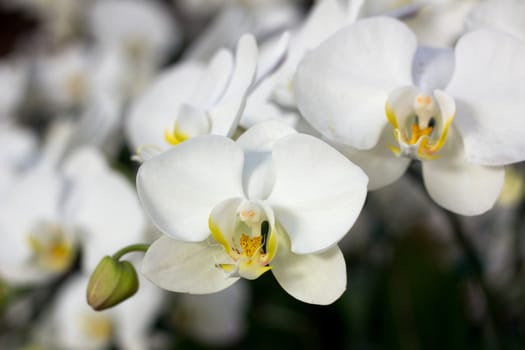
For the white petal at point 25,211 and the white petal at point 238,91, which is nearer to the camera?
the white petal at point 238,91

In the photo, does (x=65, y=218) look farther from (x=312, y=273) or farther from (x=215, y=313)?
(x=312, y=273)

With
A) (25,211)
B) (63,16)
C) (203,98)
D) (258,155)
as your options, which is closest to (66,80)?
(63,16)

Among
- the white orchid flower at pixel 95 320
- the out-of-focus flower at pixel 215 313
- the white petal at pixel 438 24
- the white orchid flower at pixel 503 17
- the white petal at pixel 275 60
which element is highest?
the white petal at pixel 275 60

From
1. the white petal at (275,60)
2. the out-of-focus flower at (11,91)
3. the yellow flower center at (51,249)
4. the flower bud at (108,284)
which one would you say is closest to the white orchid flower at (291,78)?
the white petal at (275,60)

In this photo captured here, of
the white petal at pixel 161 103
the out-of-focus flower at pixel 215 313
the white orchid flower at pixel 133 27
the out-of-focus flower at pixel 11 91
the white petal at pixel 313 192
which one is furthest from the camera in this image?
the white orchid flower at pixel 133 27

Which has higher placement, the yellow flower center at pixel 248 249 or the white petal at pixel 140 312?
the yellow flower center at pixel 248 249

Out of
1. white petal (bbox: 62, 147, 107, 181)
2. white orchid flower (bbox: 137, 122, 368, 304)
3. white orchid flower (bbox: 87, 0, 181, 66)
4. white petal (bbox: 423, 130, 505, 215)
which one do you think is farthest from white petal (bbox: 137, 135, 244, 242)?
white orchid flower (bbox: 87, 0, 181, 66)

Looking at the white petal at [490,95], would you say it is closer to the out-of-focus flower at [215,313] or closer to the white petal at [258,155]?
the white petal at [258,155]

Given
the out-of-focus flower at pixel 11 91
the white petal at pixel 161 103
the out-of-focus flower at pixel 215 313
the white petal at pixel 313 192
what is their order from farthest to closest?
the out-of-focus flower at pixel 11 91
the out-of-focus flower at pixel 215 313
the white petal at pixel 161 103
the white petal at pixel 313 192
